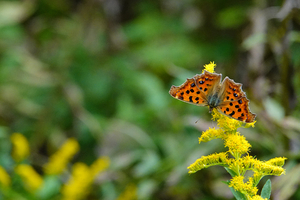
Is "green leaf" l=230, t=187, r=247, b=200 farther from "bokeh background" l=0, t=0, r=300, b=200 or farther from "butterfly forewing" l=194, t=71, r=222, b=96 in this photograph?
"bokeh background" l=0, t=0, r=300, b=200

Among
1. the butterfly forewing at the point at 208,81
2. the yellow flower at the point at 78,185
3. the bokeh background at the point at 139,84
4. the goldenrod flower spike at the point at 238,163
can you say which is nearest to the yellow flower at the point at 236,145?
the goldenrod flower spike at the point at 238,163

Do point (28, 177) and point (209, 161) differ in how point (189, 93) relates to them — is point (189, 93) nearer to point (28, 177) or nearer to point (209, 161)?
point (209, 161)

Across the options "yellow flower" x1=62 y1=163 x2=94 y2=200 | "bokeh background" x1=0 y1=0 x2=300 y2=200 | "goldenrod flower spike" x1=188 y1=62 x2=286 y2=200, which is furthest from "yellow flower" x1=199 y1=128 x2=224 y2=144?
"yellow flower" x1=62 y1=163 x2=94 y2=200

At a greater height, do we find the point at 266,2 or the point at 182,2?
the point at 182,2

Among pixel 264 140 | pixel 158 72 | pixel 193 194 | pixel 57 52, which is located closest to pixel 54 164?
pixel 193 194

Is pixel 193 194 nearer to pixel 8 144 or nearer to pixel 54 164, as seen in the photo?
pixel 54 164

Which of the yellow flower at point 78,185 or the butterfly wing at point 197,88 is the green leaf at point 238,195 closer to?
the butterfly wing at point 197,88

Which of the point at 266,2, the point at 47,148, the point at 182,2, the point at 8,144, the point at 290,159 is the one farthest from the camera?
the point at 182,2
